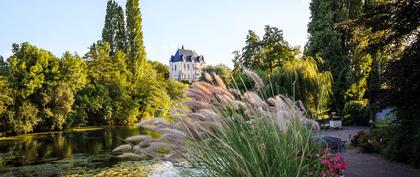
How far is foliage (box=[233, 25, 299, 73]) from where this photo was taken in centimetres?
2436

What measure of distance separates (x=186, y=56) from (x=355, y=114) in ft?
189

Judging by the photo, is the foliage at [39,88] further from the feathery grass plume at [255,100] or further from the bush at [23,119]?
the feathery grass plume at [255,100]

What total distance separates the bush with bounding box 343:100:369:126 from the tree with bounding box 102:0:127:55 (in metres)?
22.2

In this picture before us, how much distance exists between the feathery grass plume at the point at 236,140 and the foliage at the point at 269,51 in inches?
841

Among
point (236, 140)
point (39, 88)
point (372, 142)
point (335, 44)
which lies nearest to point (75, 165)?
point (372, 142)

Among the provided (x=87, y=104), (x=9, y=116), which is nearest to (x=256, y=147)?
(x=9, y=116)

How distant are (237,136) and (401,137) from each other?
661 cm

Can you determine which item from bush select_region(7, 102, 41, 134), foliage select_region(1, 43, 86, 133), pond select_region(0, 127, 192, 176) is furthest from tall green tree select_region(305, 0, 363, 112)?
bush select_region(7, 102, 41, 134)

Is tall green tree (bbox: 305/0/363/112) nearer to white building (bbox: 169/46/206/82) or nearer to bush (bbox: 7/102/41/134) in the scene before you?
bush (bbox: 7/102/41/134)

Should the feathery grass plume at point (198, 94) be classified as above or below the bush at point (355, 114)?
above

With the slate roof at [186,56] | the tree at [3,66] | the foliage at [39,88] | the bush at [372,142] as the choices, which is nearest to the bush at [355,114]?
the bush at [372,142]

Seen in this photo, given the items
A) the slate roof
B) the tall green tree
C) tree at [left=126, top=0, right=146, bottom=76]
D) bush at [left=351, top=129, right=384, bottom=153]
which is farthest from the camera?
the slate roof

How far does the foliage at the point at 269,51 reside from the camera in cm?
2436

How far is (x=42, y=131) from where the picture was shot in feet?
A: 82.1
